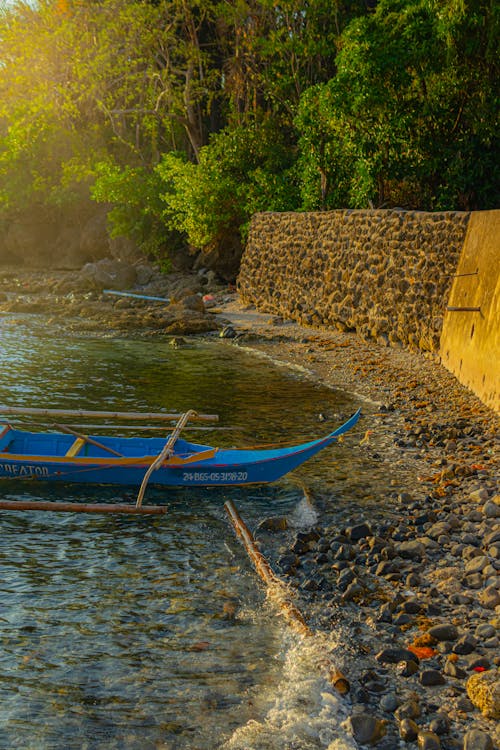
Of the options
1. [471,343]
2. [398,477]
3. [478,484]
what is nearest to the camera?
[478,484]

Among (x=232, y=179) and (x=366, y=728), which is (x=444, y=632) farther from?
(x=232, y=179)

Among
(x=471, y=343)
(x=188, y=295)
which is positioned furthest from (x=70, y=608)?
(x=188, y=295)

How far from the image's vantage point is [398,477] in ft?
33.0

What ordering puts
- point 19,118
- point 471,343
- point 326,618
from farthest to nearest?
1. point 19,118
2. point 471,343
3. point 326,618

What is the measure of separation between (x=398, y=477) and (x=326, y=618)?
3889 millimetres

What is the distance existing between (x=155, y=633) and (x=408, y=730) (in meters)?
2.42

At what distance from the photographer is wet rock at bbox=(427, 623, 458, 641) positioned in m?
5.98

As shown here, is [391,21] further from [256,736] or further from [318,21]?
[256,736]

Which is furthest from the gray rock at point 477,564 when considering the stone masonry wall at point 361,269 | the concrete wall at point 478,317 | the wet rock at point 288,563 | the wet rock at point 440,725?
the stone masonry wall at point 361,269

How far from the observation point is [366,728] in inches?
196

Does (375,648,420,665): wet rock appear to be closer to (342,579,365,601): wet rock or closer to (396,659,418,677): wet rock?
(396,659,418,677): wet rock

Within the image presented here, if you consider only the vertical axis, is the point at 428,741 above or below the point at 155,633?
above

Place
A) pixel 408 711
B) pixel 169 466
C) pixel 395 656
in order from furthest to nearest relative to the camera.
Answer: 1. pixel 169 466
2. pixel 395 656
3. pixel 408 711

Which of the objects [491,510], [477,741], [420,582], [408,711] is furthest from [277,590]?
[491,510]
